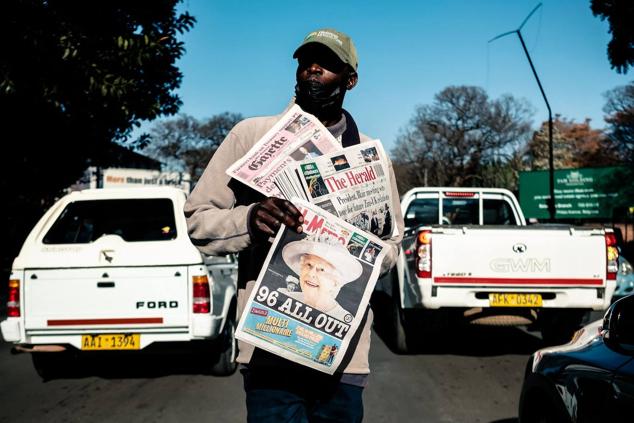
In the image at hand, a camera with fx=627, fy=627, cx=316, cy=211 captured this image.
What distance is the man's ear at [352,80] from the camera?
88.2 inches

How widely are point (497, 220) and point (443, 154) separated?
2280 inches

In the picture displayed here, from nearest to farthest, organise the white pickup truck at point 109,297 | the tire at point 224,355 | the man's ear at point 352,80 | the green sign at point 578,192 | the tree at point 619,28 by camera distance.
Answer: the man's ear at point 352,80
the white pickup truck at point 109,297
the tire at point 224,355
the tree at point 619,28
the green sign at point 578,192

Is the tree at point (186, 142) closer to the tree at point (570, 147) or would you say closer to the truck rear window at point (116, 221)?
the tree at point (570, 147)

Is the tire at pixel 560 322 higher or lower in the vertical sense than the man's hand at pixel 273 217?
lower

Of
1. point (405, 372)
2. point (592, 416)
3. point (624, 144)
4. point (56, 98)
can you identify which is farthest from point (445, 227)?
point (624, 144)

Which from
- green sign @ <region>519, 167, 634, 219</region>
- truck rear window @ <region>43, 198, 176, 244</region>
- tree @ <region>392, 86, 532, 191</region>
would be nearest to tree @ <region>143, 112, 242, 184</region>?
tree @ <region>392, 86, 532, 191</region>

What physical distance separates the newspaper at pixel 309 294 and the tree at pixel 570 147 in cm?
6421

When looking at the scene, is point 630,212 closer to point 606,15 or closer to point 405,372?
point 606,15

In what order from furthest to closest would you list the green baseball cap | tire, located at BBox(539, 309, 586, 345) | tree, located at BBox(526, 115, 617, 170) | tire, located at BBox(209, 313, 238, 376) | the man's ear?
1. tree, located at BBox(526, 115, 617, 170)
2. tire, located at BBox(539, 309, 586, 345)
3. tire, located at BBox(209, 313, 238, 376)
4. the man's ear
5. the green baseball cap

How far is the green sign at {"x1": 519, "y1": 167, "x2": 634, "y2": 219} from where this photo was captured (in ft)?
113

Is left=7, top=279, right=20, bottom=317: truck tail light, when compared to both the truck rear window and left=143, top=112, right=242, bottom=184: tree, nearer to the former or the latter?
the truck rear window

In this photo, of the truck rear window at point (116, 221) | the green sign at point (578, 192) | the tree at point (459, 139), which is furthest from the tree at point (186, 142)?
the truck rear window at point (116, 221)

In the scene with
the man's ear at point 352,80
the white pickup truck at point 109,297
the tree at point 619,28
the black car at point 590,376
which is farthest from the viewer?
the tree at point 619,28

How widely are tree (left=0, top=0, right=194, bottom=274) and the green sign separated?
25.8m
